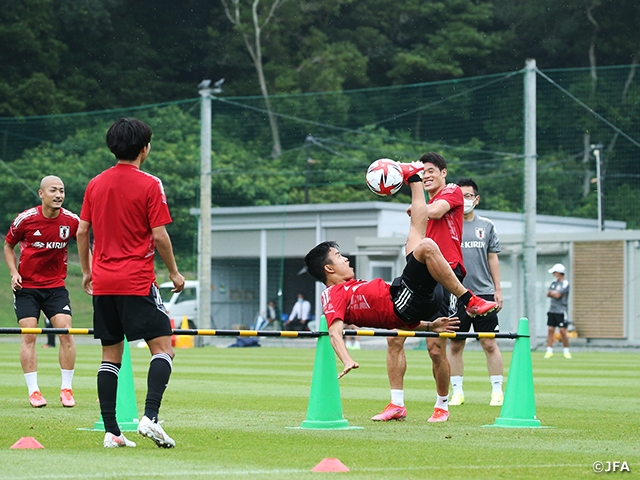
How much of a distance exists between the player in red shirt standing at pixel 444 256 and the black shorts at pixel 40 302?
137 inches

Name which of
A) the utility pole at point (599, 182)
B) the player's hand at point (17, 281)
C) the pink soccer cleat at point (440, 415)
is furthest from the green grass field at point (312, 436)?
the utility pole at point (599, 182)

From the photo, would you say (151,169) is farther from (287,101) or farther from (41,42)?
(41,42)

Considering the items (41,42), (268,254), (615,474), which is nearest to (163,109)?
(268,254)

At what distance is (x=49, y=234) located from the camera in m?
11.2

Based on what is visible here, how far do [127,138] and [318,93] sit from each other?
2875 centimetres

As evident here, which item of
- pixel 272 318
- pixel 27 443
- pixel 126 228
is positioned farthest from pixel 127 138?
pixel 272 318

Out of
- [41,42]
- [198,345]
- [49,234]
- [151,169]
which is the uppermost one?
[41,42]

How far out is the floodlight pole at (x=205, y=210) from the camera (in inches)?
1228

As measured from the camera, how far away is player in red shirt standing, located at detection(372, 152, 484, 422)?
938 cm

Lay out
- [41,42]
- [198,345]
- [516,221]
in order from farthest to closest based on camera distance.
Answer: [41,42] → [516,221] → [198,345]

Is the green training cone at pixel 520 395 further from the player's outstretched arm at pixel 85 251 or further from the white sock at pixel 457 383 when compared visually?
the player's outstretched arm at pixel 85 251

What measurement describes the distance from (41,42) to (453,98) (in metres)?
27.0

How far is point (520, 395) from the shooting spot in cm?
900

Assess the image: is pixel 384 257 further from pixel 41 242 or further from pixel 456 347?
pixel 41 242
